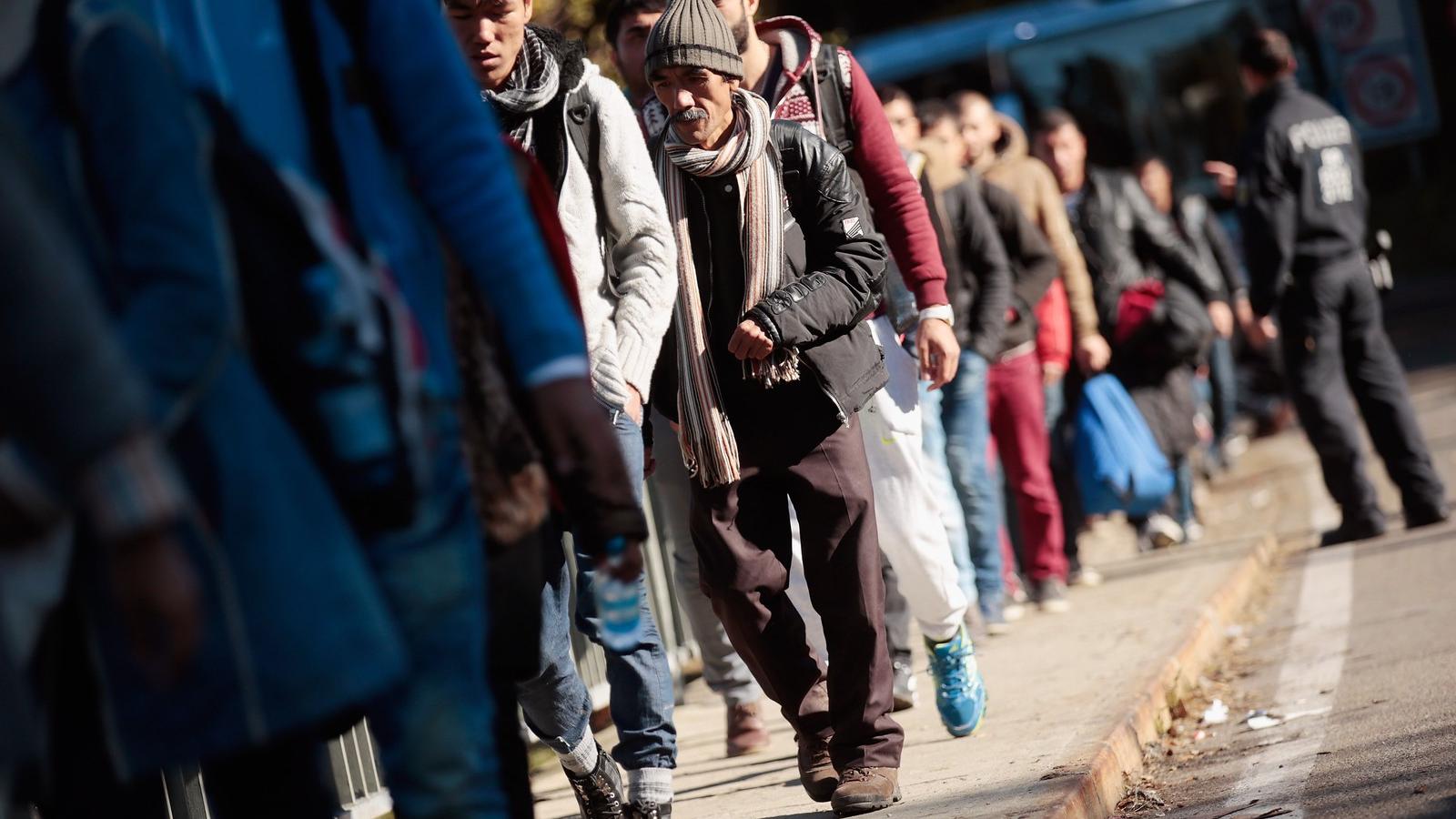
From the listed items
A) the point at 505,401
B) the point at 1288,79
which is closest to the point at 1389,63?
the point at 1288,79

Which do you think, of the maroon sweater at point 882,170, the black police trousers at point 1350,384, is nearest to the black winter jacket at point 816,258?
the maroon sweater at point 882,170

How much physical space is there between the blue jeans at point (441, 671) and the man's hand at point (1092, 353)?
677 cm

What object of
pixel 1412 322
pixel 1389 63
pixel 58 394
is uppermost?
pixel 58 394

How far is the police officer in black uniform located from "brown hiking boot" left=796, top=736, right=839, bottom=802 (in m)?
5.00

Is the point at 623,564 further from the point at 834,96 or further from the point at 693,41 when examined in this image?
the point at 834,96

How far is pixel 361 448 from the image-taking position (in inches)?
92.5

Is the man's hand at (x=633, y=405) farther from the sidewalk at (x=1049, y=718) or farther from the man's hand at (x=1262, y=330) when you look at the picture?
the man's hand at (x=1262, y=330)

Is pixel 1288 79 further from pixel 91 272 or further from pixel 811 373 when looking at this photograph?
pixel 91 272

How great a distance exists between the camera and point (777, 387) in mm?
4562

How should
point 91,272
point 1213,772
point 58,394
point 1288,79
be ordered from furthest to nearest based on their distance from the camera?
point 1288,79 < point 1213,772 < point 91,272 < point 58,394

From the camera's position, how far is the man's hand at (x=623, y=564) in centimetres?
264

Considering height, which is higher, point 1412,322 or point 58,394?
point 58,394

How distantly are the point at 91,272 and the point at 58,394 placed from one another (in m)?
0.26

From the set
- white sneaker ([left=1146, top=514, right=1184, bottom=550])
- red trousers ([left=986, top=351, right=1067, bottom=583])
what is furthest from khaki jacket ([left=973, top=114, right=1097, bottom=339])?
white sneaker ([left=1146, top=514, right=1184, bottom=550])
